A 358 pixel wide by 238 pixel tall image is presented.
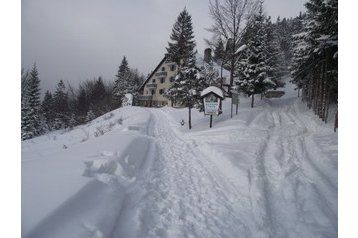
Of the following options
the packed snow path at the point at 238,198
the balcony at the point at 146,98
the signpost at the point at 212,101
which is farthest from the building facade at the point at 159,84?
the packed snow path at the point at 238,198

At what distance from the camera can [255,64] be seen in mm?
23922

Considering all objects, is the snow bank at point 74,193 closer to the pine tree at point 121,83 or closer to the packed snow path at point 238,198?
the packed snow path at point 238,198

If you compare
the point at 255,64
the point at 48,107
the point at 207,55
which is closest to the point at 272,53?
the point at 207,55

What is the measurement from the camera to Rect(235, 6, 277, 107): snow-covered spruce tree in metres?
23.9

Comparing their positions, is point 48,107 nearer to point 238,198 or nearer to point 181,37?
point 181,37

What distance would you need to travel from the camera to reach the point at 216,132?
12.6m

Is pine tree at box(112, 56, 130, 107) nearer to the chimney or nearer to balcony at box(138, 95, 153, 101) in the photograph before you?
balcony at box(138, 95, 153, 101)

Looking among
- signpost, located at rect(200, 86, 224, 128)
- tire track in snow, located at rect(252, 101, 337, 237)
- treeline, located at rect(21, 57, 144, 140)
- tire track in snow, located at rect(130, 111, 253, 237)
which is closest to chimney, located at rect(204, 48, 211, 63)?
treeline, located at rect(21, 57, 144, 140)

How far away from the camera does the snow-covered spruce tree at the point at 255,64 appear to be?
23859mm

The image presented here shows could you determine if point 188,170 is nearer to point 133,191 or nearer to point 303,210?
point 133,191

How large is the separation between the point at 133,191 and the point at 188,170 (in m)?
2.24
